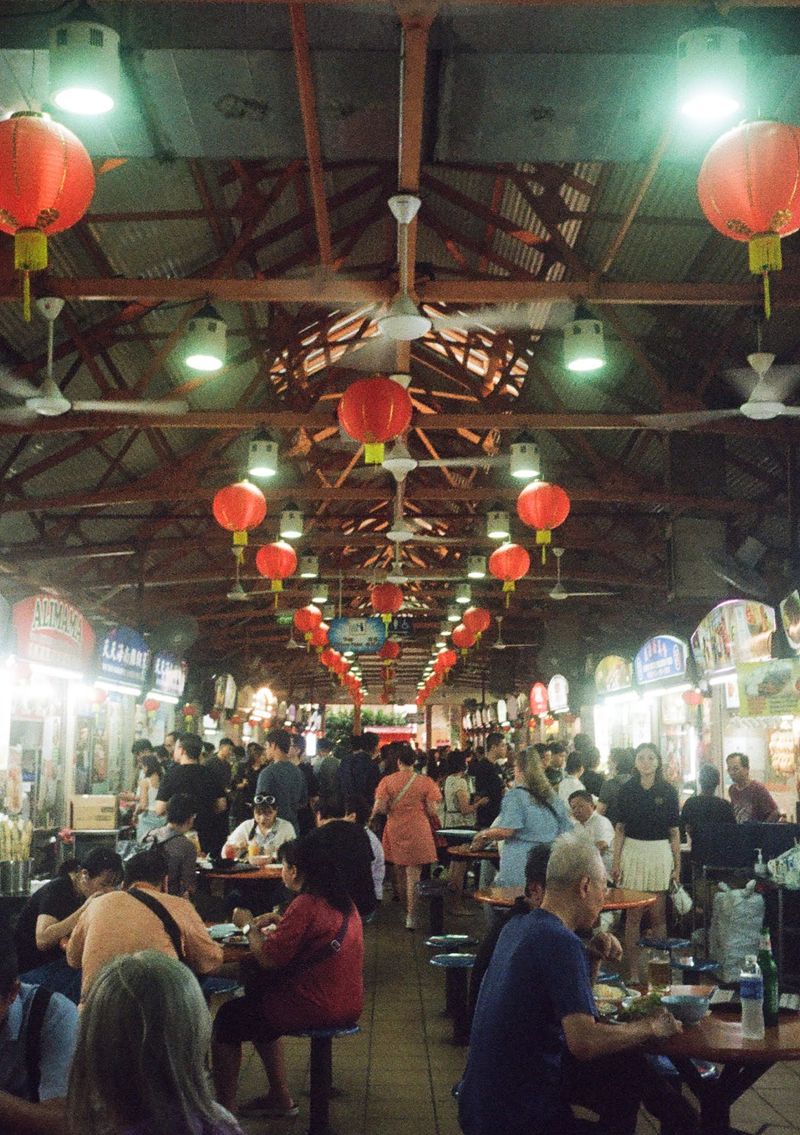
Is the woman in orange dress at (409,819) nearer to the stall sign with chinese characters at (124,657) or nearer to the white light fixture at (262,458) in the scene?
the white light fixture at (262,458)

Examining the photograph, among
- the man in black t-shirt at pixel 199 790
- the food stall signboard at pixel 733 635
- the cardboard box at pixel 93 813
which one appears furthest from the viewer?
the cardboard box at pixel 93 813

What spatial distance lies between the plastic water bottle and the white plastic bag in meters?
4.62

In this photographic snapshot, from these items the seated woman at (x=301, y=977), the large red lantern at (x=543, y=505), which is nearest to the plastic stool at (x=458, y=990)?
the seated woman at (x=301, y=977)

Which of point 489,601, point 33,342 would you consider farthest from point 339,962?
point 489,601

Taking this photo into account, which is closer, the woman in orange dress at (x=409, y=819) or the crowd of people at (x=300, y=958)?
the crowd of people at (x=300, y=958)

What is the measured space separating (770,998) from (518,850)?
3471 mm

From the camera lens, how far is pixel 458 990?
718 centimetres

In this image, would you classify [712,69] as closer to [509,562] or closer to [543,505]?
[543,505]

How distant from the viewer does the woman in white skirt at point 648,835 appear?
28.8ft

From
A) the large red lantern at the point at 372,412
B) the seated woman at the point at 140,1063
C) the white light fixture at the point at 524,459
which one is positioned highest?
the white light fixture at the point at 524,459

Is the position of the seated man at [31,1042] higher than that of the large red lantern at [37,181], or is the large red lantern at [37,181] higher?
the large red lantern at [37,181]

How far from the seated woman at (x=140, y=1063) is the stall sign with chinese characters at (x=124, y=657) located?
593 inches

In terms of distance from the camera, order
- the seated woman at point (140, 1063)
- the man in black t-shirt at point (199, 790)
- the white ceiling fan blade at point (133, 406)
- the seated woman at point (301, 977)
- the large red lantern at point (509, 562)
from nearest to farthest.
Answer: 1. the seated woman at point (140, 1063)
2. the seated woman at point (301, 977)
3. the white ceiling fan blade at point (133, 406)
4. the man in black t-shirt at point (199, 790)
5. the large red lantern at point (509, 562)

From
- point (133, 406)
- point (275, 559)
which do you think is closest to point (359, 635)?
point (275, 559)
